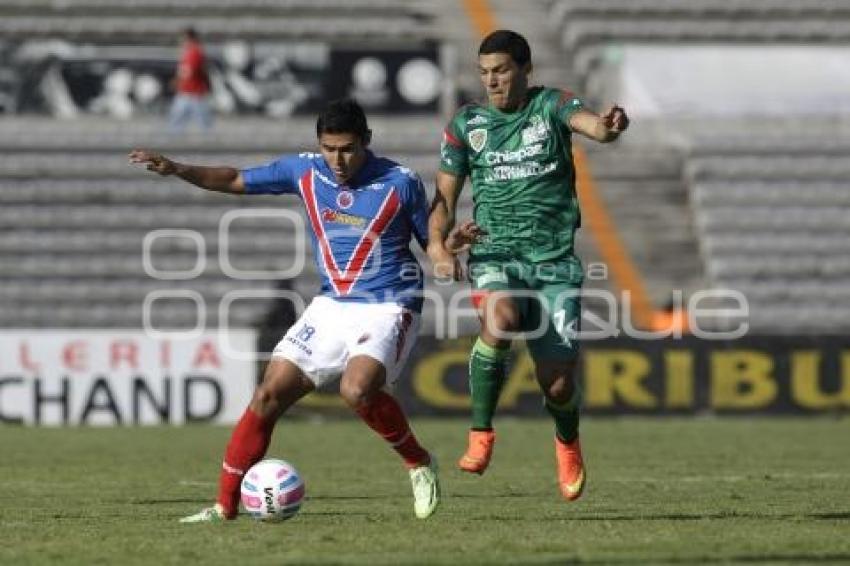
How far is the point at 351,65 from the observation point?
87.1 ft

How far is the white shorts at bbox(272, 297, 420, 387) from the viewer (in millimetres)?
9320

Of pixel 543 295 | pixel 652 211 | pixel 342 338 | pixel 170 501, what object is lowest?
pixel 170 501

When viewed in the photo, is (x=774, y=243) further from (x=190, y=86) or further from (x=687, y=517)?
(x=687, y=517)

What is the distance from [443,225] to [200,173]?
3.91 feet

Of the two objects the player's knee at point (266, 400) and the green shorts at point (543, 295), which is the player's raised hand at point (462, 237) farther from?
the player's knee at point (266, 400)

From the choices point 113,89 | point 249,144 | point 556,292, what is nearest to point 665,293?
point 249,144

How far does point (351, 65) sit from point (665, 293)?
5.24 meters

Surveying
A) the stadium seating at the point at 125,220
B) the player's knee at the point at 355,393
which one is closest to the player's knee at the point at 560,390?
the player's knee at the point at 355,393

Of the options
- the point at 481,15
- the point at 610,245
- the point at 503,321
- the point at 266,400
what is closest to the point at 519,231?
the point at 503,321

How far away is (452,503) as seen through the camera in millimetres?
10938

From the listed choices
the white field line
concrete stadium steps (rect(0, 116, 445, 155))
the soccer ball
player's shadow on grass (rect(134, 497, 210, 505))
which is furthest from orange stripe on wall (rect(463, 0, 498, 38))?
the soccer ball

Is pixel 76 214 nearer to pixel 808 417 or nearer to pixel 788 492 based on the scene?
pixel 808 417

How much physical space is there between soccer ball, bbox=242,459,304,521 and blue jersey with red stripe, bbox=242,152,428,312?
0.88 metres

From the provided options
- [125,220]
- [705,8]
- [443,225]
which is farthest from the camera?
[705,8]
